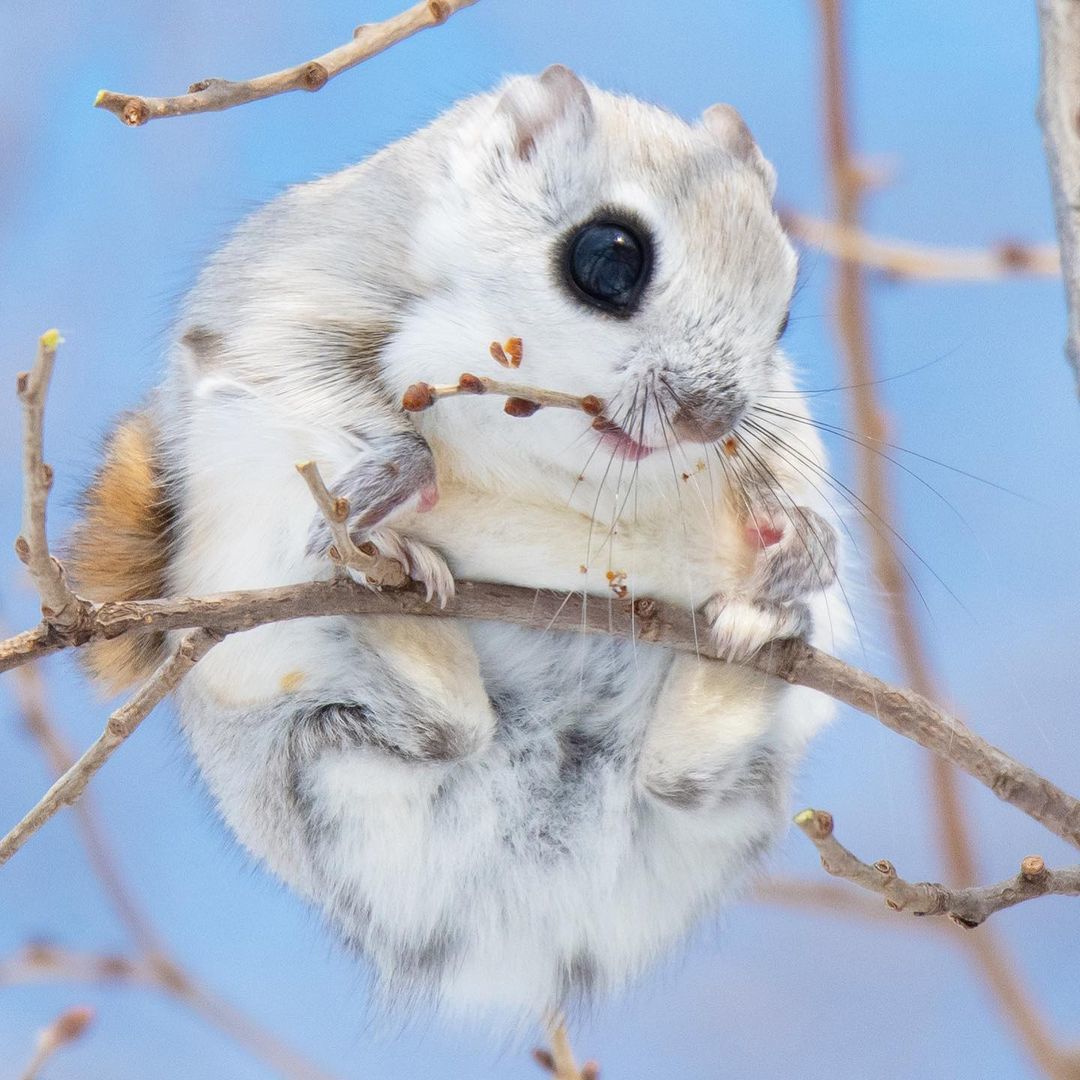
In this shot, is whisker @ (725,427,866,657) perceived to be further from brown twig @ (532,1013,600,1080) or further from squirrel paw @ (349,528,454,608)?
brown twig @ (532,1013,600,1080)

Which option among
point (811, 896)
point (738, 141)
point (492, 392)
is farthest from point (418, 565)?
point (811, 896)

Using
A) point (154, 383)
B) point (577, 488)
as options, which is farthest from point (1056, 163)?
point (154, 383)

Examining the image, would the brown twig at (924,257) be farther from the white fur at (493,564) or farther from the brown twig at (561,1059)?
the brown twig at (561,1059)

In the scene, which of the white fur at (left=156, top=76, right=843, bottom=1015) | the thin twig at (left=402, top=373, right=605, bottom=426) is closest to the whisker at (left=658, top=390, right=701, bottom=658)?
the white fur at (left=156, top=76, right=843, bottom=1015)

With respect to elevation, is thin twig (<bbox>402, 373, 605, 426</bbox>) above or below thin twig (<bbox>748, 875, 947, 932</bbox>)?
above

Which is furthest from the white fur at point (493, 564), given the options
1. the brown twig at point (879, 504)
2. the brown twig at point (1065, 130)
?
the brown twig at point (1065, 130)

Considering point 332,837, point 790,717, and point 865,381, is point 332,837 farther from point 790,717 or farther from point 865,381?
point 865,381

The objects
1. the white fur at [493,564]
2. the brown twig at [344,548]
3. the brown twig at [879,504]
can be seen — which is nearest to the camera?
the brown twig at [344,548]

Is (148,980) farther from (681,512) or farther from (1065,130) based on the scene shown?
(1065,130)
